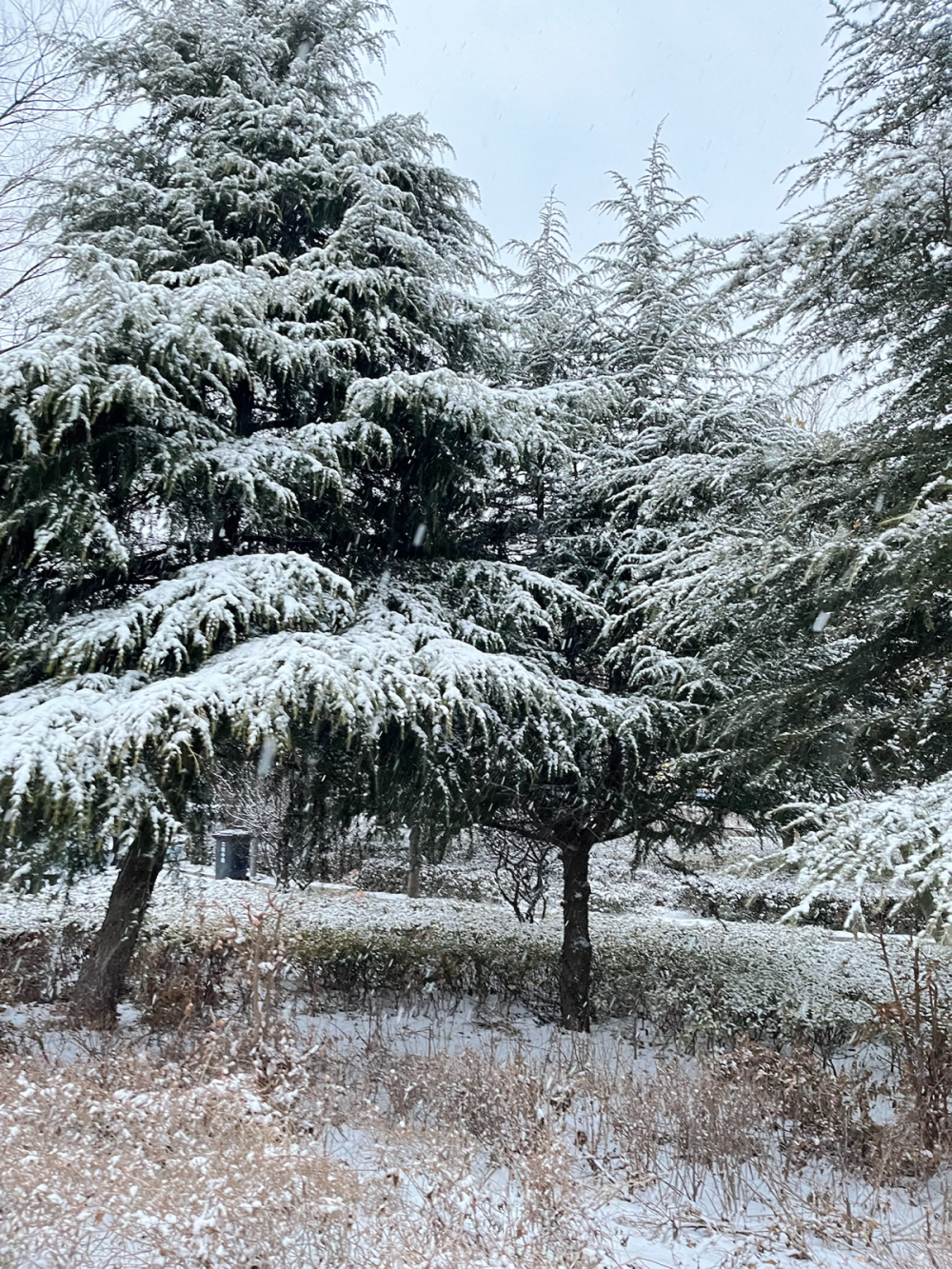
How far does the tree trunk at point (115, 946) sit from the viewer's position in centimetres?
576

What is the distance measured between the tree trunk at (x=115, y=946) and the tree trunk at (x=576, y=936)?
3662mm

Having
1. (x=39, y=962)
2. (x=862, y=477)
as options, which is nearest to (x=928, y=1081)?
(x=862, y=477)

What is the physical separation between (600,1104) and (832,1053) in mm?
3012

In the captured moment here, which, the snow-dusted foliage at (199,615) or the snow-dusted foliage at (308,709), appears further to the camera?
the snow-dusted foliage at (199,615)

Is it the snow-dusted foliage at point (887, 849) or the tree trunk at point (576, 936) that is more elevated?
the snow-dusted foliage at point (887, 849)

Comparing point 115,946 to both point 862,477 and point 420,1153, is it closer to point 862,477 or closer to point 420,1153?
point 420,1153

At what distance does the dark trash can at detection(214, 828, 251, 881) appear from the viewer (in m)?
14.2

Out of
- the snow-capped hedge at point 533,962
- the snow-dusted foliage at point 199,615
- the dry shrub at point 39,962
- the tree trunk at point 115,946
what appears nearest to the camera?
the snow-dusted foliage at point 199,615

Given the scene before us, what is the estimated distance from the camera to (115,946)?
19.4 ft

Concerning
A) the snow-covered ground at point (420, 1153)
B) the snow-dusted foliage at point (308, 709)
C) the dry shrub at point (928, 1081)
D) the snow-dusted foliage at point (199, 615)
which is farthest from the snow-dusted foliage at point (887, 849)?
the snow-dusted foliage at point (199, 615)

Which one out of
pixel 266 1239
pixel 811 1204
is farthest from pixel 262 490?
pixel 811 1204

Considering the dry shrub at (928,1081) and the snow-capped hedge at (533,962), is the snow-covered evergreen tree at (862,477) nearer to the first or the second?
the dry shrub at (928,1081)

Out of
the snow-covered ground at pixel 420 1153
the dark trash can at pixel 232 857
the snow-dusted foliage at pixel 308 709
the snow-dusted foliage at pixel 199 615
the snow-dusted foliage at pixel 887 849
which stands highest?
the snow-dusted foliage at pixel 199 615

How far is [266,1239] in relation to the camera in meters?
3.14
